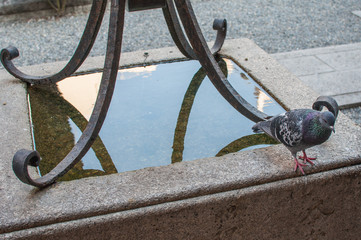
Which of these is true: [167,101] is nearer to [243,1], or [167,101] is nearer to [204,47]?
[204,47]

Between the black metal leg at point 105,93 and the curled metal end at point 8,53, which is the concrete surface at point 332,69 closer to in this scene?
the black metal leg at point 105,93

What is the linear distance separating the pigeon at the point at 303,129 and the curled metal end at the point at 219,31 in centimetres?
124

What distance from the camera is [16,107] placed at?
2.21 metres

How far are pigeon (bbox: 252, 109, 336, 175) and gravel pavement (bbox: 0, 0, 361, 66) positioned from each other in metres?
2.86

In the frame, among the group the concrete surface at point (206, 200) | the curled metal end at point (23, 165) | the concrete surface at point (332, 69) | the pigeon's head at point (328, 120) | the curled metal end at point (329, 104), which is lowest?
the concrete surface at point (332, 69)

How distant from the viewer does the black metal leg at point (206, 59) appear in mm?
1999

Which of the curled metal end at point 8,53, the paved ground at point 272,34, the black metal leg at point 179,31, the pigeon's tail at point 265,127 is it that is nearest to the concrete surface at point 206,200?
the pigeon's tail at point 265,127

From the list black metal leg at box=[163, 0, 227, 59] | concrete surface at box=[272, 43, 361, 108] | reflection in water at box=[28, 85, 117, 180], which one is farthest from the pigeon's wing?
concrete surface at box=[272, 43, 361, 108]

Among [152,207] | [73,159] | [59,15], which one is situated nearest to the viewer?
[152,207]

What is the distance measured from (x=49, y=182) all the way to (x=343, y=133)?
1.31 metres

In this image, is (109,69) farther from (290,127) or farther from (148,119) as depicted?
(290,127)

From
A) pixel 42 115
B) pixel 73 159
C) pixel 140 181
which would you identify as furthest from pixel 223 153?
pixel 42 115

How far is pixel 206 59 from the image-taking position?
6.70ft

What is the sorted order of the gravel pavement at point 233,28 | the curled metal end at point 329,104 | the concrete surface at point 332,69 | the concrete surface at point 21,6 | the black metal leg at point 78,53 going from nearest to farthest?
the curled metal end at point 329,104
the black metal leg at point 78,53
the concrete surface at point 332,69
the gravel pavement at point 233,28
the concrete surface at point 21,6
